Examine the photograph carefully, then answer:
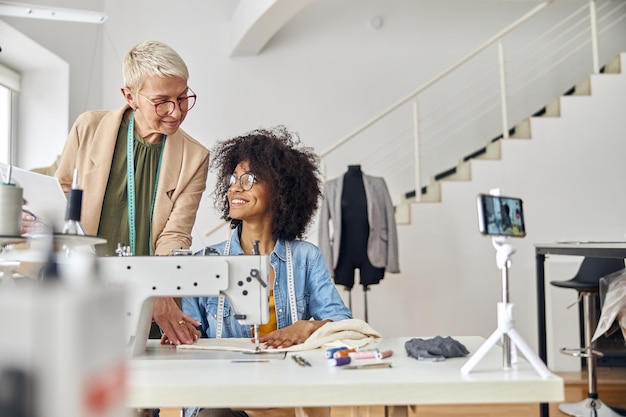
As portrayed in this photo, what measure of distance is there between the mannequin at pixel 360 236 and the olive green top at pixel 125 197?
2.79 meters

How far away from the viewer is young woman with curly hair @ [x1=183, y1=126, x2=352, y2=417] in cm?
190

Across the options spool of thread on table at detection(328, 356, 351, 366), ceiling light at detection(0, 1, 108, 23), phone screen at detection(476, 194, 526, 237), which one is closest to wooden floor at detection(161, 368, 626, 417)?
spool of thread on table at detection(328, 356, 351, 366)

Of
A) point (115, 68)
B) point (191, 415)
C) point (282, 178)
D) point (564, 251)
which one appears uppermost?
point (115, 68)

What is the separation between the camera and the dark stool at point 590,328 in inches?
134

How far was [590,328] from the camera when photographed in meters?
3.55

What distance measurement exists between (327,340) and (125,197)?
2.76ft

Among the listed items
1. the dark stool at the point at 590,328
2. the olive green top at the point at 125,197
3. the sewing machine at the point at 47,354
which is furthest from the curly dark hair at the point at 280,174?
the dark stool at the point at 590,328

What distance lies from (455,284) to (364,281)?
0.91m

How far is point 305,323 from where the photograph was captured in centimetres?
168

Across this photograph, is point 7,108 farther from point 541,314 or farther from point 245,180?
point 541,314

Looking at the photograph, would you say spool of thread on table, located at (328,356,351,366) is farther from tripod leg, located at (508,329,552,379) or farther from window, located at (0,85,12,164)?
window, located at (0,85,12,164)

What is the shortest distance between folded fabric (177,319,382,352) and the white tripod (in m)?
0.40

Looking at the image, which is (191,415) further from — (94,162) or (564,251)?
(564,251)

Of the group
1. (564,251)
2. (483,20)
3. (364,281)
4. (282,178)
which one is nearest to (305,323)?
(282,178)
